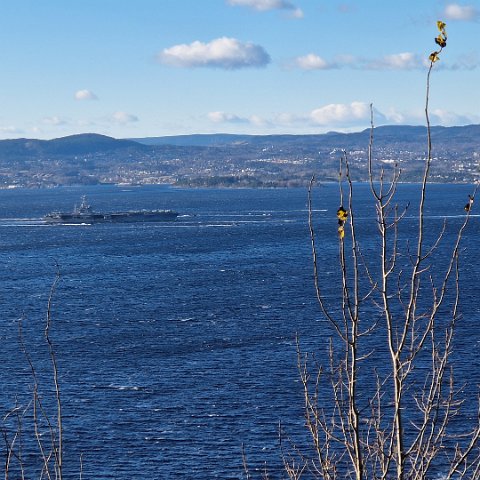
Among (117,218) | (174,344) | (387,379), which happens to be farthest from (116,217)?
(387,379)

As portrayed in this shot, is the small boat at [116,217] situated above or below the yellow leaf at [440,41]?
below

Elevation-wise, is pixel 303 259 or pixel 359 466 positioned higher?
pixel 359 466

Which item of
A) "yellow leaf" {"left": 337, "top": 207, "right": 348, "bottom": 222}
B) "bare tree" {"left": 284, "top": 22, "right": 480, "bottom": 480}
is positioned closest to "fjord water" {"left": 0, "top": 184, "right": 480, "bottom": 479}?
"bare tree" {"left": 284, "top": 22, "right": 480, "bottom": 480}

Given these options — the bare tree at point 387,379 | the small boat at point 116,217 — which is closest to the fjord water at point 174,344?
the bare tree at point 387,379

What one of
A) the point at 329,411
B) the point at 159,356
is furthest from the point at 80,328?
the point at 329,411

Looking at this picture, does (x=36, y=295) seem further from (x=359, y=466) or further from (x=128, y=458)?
(x=359, y=466)

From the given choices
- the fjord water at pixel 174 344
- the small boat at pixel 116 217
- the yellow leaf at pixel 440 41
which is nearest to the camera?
the yellow leaf at pixel 440 41

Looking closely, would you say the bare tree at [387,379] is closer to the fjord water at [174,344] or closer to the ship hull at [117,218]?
the fjord water at [174,344]
